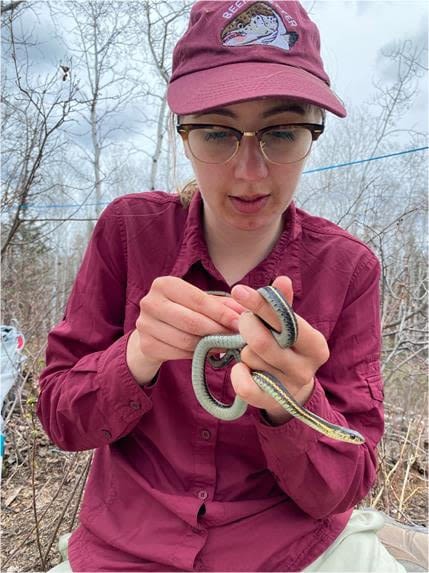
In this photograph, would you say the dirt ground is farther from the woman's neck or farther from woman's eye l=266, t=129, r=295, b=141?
woman's eye l=266, t=129, r=295, b=141

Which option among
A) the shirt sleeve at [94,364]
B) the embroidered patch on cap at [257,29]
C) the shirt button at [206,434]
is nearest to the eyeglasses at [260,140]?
the embroidered patch on cap at [257,29]

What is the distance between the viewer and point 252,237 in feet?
4.48

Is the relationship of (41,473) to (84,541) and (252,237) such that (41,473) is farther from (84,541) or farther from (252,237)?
(252,237)

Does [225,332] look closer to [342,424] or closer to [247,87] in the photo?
[342,424]

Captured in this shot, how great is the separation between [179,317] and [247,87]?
0.52 meters

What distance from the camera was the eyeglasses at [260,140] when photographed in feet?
3.66

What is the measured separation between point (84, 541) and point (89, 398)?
15.3 inches

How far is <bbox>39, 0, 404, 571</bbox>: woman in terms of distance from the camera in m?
1.07

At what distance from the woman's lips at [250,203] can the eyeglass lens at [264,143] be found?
97 mm

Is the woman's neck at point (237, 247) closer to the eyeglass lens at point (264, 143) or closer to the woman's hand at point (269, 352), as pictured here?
the eyeglass lens at point (264, 143)

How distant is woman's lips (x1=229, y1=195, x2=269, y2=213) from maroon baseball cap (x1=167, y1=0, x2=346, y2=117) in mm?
239

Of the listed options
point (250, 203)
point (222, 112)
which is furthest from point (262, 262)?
point (222, 112)

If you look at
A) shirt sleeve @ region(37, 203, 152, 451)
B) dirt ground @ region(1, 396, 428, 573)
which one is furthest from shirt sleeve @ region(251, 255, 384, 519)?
dirt ground @ region(1, 396, 428, 573)

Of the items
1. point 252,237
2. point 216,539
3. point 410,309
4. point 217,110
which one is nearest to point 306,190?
point 410,309
